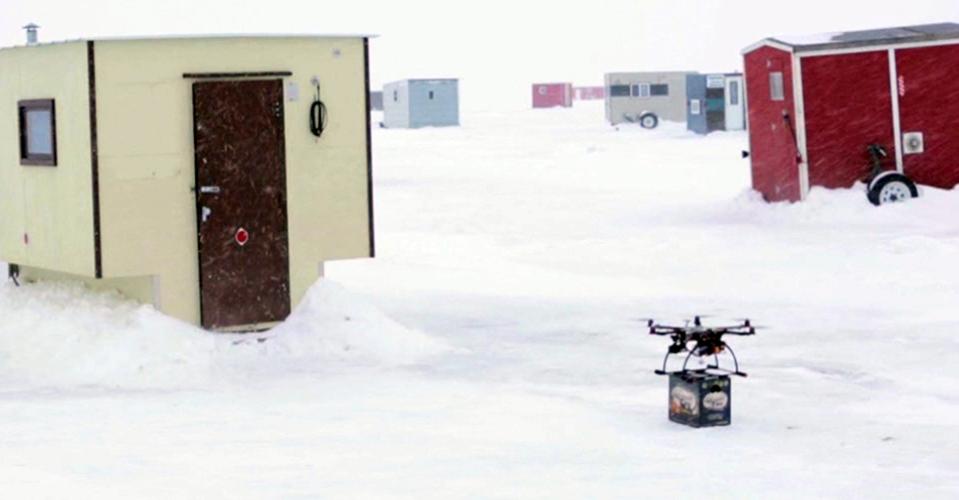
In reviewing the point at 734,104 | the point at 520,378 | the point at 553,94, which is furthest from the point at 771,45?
the point at 553,94

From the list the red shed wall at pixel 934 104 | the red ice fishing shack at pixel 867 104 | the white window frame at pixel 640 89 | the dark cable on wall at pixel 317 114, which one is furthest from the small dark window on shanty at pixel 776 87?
the white window frame at pixel 640 89

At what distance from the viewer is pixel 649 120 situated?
66625 millimetres

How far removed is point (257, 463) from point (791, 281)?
406 inches

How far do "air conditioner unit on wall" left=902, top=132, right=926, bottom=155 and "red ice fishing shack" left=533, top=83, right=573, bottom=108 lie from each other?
93.0m

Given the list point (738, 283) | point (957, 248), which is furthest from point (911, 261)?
point (738, 283)

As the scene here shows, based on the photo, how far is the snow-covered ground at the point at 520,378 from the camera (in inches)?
365

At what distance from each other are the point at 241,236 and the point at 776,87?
1421 centimetres

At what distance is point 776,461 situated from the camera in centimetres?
954

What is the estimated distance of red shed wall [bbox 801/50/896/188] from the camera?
992 inches

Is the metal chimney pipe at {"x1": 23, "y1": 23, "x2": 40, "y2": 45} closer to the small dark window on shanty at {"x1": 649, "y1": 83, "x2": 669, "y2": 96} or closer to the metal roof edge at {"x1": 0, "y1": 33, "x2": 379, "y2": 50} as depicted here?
the metal roof edge at {"x1": 0, "y1": 33, "x2": 379, "y2": 50}

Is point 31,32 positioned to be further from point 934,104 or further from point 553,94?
point 553,94

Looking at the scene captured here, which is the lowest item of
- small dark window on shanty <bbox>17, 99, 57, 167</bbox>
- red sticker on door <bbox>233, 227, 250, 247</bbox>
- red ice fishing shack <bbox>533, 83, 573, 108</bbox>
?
red sticker on door <bbox>233, 227, 250, 247</bbox>

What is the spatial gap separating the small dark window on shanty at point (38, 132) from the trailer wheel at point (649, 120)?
173 feet

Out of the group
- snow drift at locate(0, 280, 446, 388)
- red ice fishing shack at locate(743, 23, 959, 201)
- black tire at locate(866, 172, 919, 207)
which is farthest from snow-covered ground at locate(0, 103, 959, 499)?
red ice fishing shack at locate(743, 23, 959, 201)
